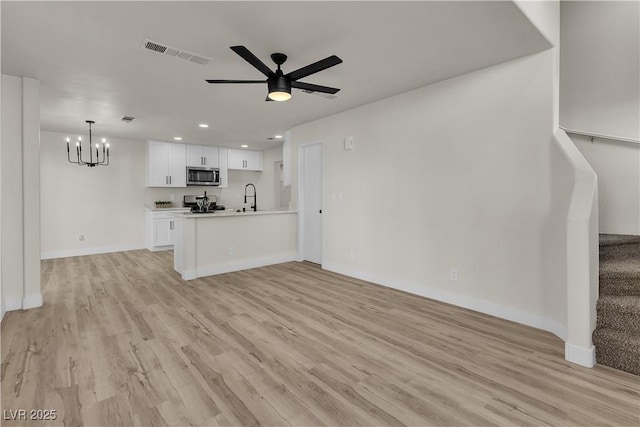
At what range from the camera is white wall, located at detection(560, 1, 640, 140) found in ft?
9.96

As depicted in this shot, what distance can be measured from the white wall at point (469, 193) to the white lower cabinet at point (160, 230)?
451 centimetres

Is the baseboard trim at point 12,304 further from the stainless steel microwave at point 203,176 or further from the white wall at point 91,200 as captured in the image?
the stainless steel microwave at point 203,176

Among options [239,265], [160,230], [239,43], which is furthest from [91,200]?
[239,43]

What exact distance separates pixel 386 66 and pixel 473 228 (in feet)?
6.25

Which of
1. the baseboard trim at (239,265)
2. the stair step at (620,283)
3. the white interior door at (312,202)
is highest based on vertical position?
the white interior door at (312,202)

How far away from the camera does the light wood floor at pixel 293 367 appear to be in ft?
5.86

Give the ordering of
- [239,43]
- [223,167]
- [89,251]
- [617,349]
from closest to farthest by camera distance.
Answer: [617,349] < [239,43] < [89,251] < [223,167]

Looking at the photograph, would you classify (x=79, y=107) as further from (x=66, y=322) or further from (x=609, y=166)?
Answer: (x=609, y=166)

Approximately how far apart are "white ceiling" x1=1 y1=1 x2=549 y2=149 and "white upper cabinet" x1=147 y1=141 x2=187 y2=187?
2.66 meters

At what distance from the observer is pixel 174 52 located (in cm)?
280

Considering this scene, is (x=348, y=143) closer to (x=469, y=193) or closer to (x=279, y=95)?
(x=469, y=193)

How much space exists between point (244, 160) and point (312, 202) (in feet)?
11.7

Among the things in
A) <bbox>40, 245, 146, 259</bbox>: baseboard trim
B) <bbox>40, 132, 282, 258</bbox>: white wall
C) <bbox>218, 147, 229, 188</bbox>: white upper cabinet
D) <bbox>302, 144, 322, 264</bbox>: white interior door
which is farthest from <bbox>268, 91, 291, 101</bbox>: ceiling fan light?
<bbox>40, 245, 146, 259</bbox>: baseboard trim

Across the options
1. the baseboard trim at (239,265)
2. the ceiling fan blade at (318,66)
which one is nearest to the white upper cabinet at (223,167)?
the baseboard trim at (239,265)
